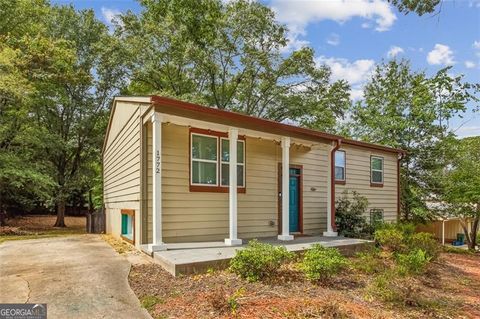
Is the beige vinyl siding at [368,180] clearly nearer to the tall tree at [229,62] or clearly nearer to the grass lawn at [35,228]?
the tall tree at [229,62]

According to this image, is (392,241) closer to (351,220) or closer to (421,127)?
(351,220)

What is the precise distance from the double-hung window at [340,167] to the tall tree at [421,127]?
22.1 ft

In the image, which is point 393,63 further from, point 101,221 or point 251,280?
point 251,280

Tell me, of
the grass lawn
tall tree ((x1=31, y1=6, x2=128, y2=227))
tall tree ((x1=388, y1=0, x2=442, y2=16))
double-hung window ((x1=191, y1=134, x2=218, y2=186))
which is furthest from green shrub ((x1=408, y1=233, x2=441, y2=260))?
tall tree ((x1=31, y1=6, x2=128, y2=227))

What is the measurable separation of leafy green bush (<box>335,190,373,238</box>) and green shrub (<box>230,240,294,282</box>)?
5.71 m

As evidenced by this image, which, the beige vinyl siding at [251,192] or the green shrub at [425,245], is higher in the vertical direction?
the beige vinyl siding at [251,192]

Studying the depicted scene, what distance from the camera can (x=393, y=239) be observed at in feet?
28.9

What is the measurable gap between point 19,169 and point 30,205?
27.0 ft

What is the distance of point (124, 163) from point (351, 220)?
22.7ft

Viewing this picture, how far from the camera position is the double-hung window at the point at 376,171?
44.4ft

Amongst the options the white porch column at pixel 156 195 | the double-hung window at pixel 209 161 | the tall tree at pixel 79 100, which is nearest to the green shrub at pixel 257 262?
the white porch column at pixel 156 195

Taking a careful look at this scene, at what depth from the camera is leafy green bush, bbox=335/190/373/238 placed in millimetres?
10789

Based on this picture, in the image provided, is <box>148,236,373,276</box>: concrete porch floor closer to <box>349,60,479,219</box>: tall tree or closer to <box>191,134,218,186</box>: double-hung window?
<box>191,134,218,186</box>: double-hung window

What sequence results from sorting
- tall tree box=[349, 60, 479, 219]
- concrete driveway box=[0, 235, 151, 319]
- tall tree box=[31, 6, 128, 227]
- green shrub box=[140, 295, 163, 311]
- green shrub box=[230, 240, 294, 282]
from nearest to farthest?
concrete driveway box=[0, 235, 151, 319] < green shrub box=[140, 295, 163, 311] < green shrub box=[230, 240, 294, 282] < tall tree box=[349, 60, 479, 219] < tall tree box=[31, 6, 128, 227]
